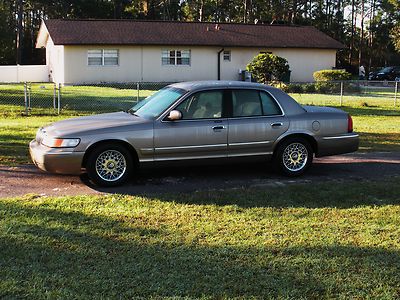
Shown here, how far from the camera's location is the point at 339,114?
8.50m

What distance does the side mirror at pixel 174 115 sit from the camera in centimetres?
742

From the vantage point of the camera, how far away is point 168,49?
34.8 metres

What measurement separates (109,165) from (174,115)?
1.16 meters

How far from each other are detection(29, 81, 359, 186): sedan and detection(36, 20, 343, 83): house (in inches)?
1006

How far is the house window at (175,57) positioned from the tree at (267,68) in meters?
7.75

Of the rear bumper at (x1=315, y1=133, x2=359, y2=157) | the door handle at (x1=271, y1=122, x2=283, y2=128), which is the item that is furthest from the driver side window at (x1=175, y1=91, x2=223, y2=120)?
the rear bumper at (x1=315, y1=133, x2=359, y2=157)

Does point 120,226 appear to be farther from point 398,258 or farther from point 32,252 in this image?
point 398,258

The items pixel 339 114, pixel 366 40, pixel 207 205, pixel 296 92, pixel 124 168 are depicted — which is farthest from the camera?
pixel 366 40

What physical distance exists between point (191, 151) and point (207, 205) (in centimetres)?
131

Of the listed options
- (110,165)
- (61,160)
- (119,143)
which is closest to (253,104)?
(119,143)

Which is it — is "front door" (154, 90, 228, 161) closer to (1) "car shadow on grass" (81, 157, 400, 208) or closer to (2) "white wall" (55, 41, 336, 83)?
(1) "car shadow on grass" (81, 157, 400, 208)

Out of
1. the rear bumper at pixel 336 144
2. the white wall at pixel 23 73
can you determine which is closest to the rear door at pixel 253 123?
the rear bumper at pixel 336 144

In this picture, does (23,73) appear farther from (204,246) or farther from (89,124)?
(204,246)

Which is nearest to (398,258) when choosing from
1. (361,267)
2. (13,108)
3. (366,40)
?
(361,267)
